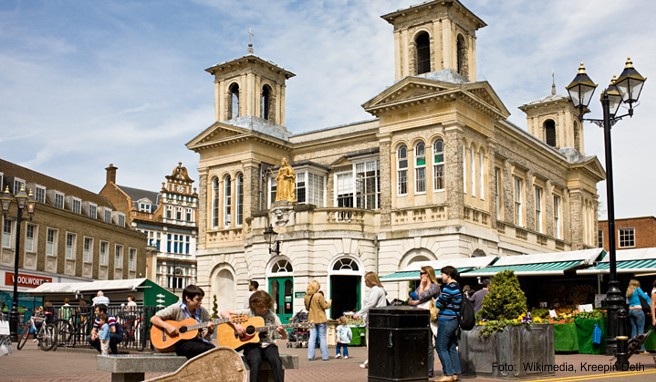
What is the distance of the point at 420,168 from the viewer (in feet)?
112

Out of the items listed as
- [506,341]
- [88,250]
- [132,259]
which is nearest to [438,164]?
[506,341]

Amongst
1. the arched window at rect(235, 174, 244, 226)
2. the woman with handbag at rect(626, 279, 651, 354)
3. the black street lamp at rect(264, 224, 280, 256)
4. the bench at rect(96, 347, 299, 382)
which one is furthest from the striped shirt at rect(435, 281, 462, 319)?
the arched window at rect(235, 174, 244, 226)

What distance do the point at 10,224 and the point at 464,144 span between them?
27.3 m

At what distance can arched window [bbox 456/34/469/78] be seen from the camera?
36250mm

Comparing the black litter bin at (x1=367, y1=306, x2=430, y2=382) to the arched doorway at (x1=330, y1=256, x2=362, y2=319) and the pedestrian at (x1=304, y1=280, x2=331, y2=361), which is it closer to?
the pedestrian at (x1=304, y1=280, x2=331, y2=361)

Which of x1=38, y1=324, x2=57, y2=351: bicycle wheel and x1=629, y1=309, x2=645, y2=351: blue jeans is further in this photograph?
x1=38, y1=324, x2=57, y2=351: bicycle wheel

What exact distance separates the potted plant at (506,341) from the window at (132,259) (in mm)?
48456

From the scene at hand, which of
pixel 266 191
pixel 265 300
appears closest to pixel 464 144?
pixel 266 191

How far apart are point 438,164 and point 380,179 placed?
3220 mm

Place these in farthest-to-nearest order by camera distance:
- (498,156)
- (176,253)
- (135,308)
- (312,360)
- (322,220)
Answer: (176,253) < (498,156) < (322,220) < (135,308) < (312,360)

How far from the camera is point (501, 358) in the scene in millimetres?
12961

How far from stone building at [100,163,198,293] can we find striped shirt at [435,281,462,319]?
239 ft

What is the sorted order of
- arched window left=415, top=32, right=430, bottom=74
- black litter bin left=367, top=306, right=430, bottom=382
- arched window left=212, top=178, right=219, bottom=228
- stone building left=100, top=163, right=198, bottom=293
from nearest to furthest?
1. black litter bin left=367, top=306, right=430, bottom=382
2. arched window left=415, top=32, right=430, bottom=74
3. arched window left=212, top=178, right=219, bottom=228
4. stone building left=100, top=163, right=198, bottom=293

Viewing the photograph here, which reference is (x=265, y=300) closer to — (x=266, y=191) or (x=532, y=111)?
(x=266, y=191)
